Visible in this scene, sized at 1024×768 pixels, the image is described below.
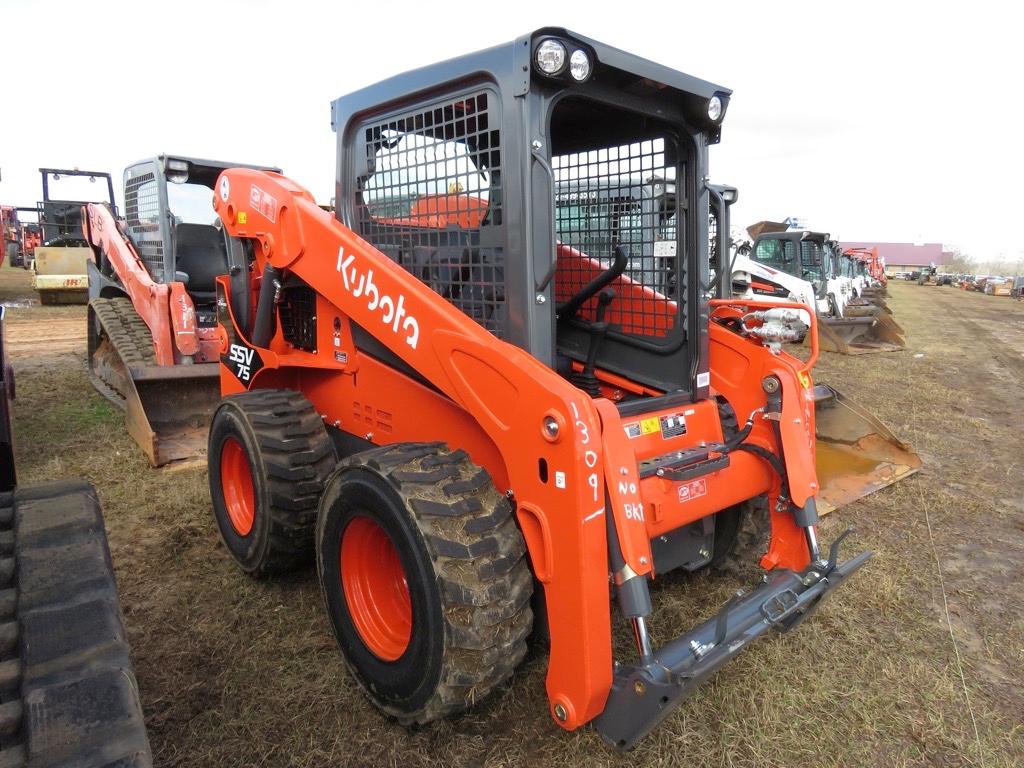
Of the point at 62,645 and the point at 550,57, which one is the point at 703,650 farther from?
the point at 550,57

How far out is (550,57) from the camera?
2.14 metres

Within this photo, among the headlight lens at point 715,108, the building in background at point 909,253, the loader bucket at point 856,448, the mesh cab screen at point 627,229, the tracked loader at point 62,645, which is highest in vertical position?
the building in background at point 909,253

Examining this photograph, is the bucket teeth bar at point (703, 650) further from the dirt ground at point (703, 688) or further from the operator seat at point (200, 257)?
the operator seat at point (200, 257)

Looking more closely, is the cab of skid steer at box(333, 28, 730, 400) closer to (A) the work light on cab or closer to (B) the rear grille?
(A) the work light on cab

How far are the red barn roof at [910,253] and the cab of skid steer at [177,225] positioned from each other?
3623 inches

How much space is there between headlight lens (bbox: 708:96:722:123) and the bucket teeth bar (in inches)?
70.2

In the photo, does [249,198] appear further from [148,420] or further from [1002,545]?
[1002,545]

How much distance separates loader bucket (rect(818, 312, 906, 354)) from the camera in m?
11.2

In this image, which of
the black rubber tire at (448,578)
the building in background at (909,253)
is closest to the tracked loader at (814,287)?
the black rubber tire at (448,578)

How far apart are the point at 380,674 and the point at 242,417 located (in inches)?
58.2

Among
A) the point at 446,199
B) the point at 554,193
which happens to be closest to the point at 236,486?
the point at 446,199

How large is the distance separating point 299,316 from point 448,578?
6.60 feet

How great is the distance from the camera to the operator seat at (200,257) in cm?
709

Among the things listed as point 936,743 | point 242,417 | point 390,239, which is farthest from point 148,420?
point 936,743
